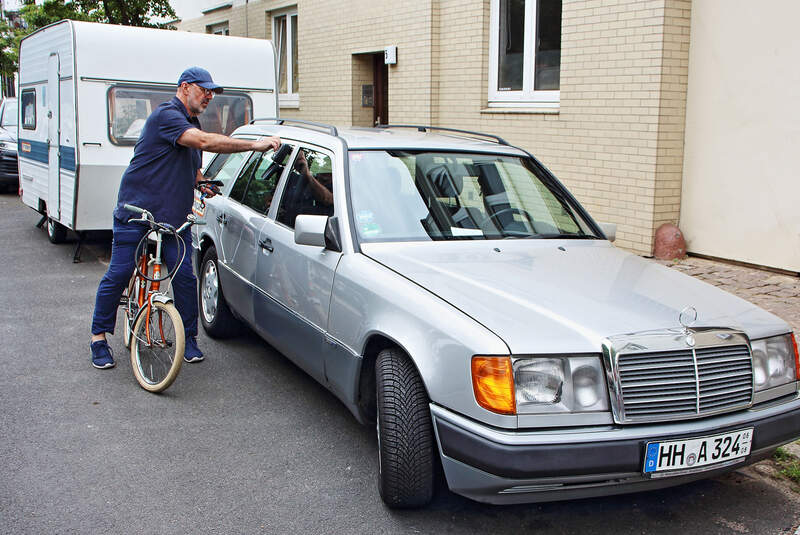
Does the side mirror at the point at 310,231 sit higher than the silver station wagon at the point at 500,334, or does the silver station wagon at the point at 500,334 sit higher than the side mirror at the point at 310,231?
the side mirror at the point at 310,231

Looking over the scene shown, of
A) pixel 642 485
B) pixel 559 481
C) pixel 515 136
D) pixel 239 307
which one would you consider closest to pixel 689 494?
pixel 642 485

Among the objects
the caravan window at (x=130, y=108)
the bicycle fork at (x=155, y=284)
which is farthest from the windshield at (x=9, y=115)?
the bicycle fork at (x=155, y=284)

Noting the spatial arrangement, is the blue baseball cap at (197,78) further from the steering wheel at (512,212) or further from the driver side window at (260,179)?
the steering wheel at (512,212)

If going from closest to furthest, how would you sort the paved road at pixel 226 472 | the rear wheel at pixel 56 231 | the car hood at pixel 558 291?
the car hood at pixel 558 291
the paved road at pixel 226 472
the rear wheel at pixel 56 231

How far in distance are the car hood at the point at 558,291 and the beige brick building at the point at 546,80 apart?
4378 millimetres

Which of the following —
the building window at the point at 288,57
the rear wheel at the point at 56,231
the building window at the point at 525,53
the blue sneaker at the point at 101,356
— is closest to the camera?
the blue sneaker at the point at 101,356

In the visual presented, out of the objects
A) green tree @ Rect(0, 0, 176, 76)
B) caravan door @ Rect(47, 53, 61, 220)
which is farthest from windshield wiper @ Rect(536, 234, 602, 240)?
green tree @ Rect(0, 0, 176, 76)

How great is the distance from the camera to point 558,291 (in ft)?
12.2

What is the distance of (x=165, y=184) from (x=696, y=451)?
3724 millimetres

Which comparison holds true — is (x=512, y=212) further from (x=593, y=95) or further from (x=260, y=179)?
(x=593, y=95)

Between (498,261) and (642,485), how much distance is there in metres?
1.36

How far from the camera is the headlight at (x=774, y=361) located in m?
3.56

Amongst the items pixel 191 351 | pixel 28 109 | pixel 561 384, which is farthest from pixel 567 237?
pixel 28 109

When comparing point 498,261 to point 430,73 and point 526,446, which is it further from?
point 430,73
